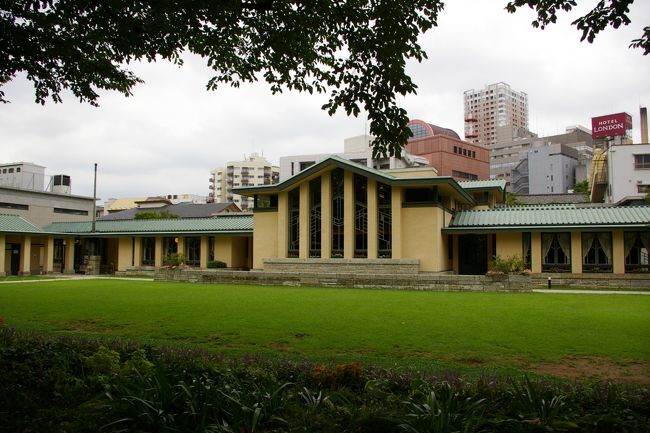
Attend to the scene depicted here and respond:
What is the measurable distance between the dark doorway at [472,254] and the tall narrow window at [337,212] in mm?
8196

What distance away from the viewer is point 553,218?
30141 millimetres

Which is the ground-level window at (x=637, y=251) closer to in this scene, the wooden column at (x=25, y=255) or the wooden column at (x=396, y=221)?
the wooden column at (x=396, y=221)

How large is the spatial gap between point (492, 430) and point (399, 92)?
5.37m

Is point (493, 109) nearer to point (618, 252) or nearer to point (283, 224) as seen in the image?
point (618, 252)

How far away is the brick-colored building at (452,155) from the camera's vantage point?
92.3 m

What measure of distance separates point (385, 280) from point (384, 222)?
A: 616cm

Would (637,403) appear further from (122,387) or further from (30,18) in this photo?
(30,18)

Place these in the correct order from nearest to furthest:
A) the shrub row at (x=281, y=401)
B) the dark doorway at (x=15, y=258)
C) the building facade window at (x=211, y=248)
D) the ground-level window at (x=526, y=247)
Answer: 1. the shrub row at (x=281, y=401)
2. the ground-level window at (x=526, y=247)
3. the dark doorway at (x=15, y=258)
4. the building facade window at (x=211, y=248)

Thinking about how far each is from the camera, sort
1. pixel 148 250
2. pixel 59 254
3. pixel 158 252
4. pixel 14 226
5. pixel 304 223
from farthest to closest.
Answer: pixel 59 254 < pixel 148 250 < pixel 158 252 < pixel 14 226 < pixel 304 223

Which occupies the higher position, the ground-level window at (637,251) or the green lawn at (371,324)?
the ground-level window at (637,251)

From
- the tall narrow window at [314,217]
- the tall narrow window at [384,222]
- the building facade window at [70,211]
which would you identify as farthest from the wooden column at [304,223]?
the building facade window at [70,211]

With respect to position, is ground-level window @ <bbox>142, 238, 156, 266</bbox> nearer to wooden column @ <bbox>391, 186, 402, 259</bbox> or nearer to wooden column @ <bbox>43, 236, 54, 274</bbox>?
wooden column @ <bbox>43, 236, 54, 274</bbox>

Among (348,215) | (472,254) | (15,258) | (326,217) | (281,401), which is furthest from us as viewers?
(15,258)

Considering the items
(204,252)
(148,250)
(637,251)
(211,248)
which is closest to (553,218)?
(637,251)
